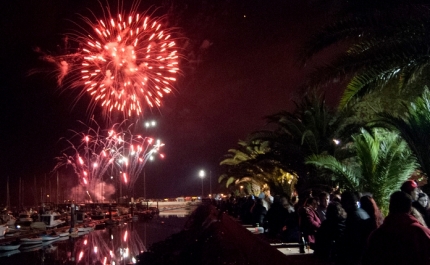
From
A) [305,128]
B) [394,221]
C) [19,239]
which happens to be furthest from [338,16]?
[19,239]

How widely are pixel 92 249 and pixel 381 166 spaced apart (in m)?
31.1

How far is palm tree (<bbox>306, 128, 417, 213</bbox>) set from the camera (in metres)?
12.5

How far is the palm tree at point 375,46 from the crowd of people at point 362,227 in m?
2.38

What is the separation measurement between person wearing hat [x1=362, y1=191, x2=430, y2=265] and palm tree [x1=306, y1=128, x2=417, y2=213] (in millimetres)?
6608

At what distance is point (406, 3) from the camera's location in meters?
9.01

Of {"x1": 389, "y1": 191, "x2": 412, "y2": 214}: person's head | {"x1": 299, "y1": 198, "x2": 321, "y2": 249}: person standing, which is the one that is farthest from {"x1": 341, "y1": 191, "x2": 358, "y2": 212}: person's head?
{"x1": 299, "y1": 198, "x2": 321, "y2": 249}: person standing

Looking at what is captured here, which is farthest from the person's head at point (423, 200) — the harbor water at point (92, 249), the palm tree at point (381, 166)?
the harbor water at point (92, 249)

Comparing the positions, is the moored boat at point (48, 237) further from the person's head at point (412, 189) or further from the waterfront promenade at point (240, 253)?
the person's head at point (412, 189)

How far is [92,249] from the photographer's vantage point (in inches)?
1542

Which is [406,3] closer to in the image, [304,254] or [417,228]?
[417,228]

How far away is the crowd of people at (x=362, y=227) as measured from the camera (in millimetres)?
5605

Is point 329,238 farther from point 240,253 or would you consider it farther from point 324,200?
point 240,253

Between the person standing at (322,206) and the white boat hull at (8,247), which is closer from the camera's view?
the person standing at (322,206)

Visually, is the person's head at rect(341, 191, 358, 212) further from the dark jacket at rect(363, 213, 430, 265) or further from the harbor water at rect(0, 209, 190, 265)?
the harbor water at rect(0, 209, 190, 265)
